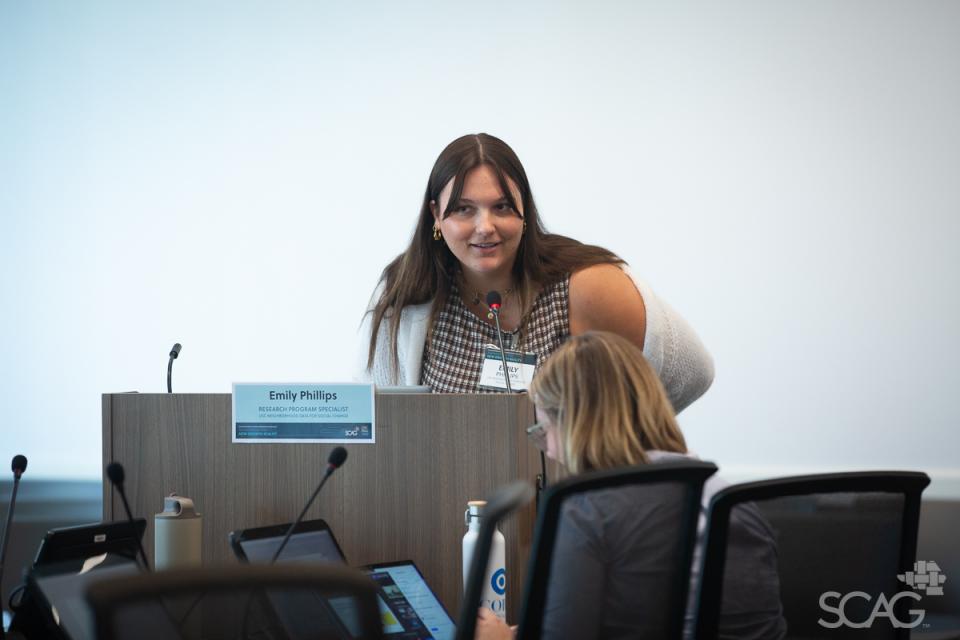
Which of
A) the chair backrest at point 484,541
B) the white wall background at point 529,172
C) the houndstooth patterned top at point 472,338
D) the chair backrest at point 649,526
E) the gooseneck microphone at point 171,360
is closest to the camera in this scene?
the chair backrest at point 484,541

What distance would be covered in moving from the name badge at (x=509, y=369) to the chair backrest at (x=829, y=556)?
0.95m

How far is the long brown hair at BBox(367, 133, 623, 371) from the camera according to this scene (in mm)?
2436

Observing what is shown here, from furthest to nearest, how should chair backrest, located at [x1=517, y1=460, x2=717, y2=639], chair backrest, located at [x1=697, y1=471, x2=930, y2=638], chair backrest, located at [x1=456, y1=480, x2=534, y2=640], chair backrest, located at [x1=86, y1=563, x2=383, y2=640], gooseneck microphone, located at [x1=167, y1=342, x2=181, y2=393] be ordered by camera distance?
gooseneck microphone, located at [x1=167, y1=342, x2=181, y2=393]
chair backrest, located at [x1=697, y1=471, x2=930, y2=638]
chair backrest, located at [x1=517, y1=460, x2=717, y2=639]
chair backrest, located at [x1=456, y1=480, x2=534, y2=640]
chair backrest, located at [x1=86, y1=563, x2=383, y2=640]

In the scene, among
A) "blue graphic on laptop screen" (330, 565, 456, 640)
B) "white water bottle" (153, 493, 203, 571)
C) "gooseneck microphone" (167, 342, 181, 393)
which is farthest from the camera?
"gooseneck microphone" (167, 342, 181, 393)

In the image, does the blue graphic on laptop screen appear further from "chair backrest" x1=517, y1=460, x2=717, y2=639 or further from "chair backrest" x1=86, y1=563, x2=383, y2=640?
"chair backrest" x1=86, y1=563, x2=383, y2=640

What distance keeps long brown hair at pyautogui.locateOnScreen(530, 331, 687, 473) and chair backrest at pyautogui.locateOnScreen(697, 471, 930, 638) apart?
212 millimetres

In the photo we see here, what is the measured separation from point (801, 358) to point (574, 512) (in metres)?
A: 2.97

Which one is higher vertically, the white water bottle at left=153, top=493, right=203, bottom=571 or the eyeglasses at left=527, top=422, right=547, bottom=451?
the eyeglasses at left=527, top=422, right=547, bottom=451

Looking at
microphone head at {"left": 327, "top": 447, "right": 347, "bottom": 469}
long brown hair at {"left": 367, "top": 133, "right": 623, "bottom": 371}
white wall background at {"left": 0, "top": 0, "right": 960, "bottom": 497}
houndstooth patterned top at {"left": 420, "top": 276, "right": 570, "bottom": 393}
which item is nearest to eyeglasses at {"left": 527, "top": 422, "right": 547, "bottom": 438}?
microphone head at {"left": 327, "top": 447, "right": 347, "bottom": 469}

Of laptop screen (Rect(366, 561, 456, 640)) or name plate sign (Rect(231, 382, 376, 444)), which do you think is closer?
laptop screen (Rect(366, 561, 456, 640))

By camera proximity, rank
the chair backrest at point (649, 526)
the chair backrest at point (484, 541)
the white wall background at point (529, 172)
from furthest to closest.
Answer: the white wall background at point (529, 172), the chair backrest at point (649, 526), the chair backrest at point (484, 541)

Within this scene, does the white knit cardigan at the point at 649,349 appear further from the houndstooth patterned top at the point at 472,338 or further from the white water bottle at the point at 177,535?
the white water bottle at the point at 177,535

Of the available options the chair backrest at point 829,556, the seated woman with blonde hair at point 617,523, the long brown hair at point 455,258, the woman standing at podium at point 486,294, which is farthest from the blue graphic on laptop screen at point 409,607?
the long brown hair at point 455,258

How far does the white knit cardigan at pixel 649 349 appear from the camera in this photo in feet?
8.03
